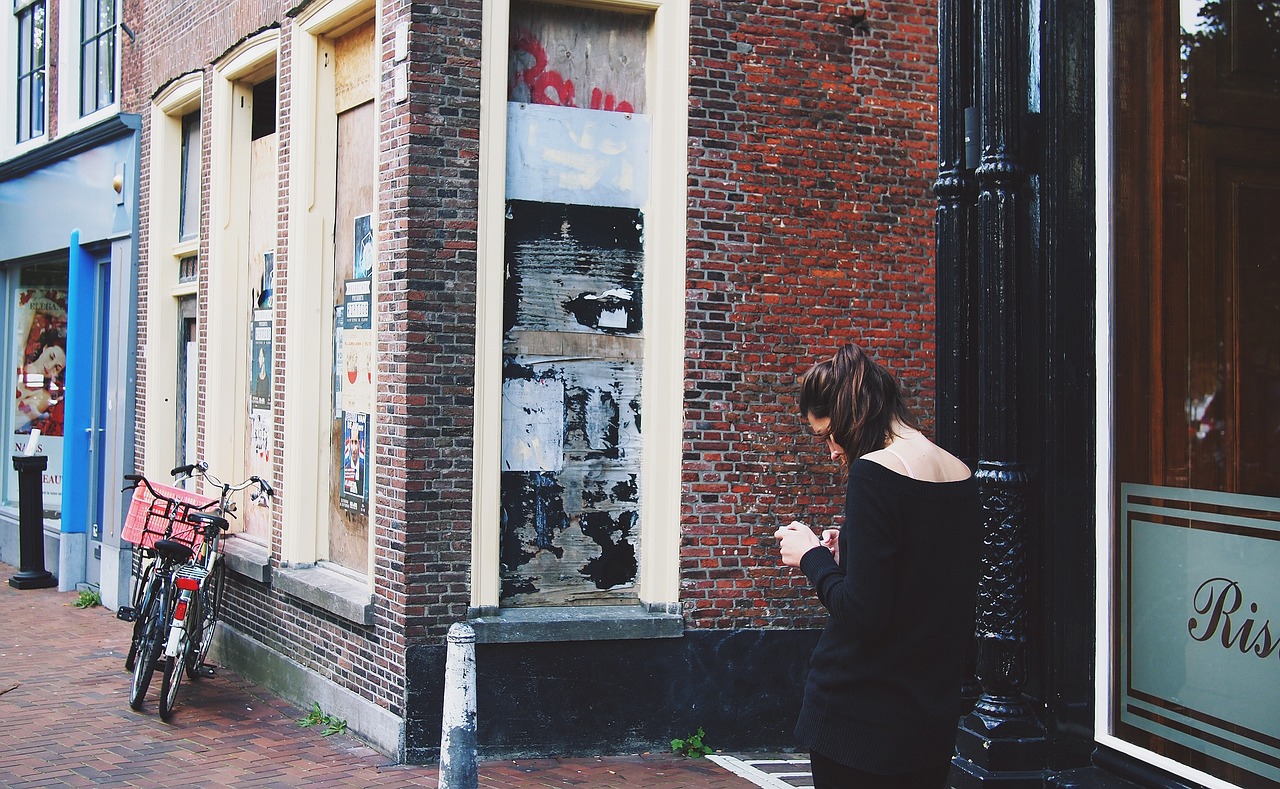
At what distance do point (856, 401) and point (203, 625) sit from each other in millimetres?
6551

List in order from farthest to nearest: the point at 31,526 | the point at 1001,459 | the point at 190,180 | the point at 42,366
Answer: the point at 42,366, the point at 31,526, the point at 190,180, the point at 1001,459

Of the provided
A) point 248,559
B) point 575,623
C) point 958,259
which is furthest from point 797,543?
point 248,559

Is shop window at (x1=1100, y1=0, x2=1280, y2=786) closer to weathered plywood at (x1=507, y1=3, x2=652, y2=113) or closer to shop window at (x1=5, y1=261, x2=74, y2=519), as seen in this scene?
weathered plywood at (x1=507, y1=3, x2=652, y2=113)

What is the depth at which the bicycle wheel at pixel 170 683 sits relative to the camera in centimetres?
822

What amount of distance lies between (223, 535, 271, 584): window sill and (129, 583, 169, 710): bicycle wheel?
86cm

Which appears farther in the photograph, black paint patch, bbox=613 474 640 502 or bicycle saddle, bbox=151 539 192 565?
bicycle saddle, bbox=151 539 192 565

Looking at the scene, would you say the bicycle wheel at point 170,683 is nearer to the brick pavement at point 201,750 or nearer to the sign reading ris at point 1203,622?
the brick pavement at point 201,750

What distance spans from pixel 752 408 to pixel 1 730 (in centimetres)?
493

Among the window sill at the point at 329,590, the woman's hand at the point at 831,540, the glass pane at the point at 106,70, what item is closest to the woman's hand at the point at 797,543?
the woman's hand at the point at 831,540

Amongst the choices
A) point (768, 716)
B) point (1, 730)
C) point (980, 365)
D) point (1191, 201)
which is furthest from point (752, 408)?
point (1, 730)

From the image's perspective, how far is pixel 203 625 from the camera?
29.8 ft

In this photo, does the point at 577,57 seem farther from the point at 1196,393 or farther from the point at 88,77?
the point at 88,77

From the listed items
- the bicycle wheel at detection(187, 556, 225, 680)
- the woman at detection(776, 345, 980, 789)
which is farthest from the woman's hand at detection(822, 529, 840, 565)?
the bicycle wheel at detection(187, 556, 225, 680)

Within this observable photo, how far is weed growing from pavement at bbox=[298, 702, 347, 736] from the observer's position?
8.09 meters
